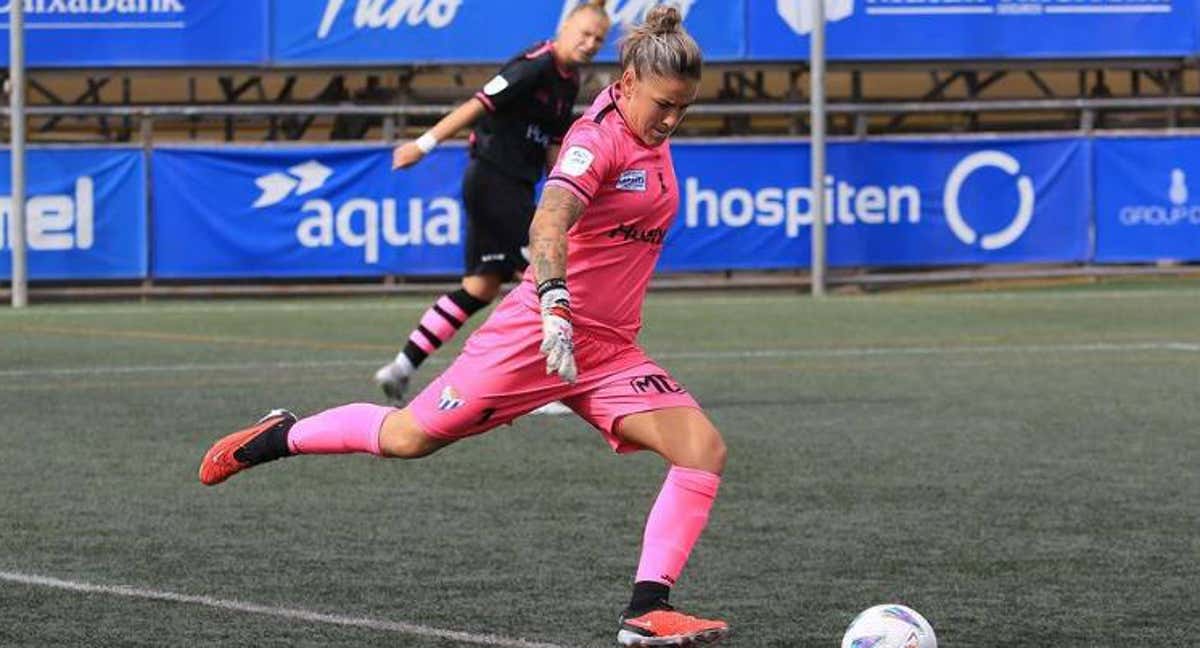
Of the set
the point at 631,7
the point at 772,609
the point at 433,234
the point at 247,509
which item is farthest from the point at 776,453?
the point at 631,7

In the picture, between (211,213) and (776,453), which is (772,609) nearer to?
(776,453)

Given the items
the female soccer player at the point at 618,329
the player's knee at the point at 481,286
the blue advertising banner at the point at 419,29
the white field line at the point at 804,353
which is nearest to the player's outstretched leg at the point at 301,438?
the female soccer player at the point at 618,329

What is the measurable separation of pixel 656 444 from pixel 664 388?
18cm

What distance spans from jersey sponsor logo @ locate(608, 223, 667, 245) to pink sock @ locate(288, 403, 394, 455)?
96 centimetres

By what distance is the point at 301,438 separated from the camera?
7234 millimetres

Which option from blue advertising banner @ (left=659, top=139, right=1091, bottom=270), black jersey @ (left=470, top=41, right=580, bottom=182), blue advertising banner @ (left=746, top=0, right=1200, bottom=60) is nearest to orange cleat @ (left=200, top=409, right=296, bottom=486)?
black jersey @ (left=470, top=41, right=580, bottom=182)

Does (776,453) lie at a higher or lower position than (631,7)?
lower

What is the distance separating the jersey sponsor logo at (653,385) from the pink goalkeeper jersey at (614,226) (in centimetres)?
13

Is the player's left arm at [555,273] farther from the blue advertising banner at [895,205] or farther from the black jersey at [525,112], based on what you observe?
the blue advertising banner at [895,205]

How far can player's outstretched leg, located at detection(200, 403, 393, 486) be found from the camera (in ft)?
23.1

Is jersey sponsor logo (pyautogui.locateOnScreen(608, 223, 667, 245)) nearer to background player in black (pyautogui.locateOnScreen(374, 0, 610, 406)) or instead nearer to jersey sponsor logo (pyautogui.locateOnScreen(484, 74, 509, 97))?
background player in black (pyautogui.locateOnScreen(374, 0, 610, 406))

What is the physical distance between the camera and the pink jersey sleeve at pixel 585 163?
6.32m

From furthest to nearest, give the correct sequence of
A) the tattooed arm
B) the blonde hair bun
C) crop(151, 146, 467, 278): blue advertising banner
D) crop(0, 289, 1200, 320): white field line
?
crop(151, 146, 467, 278): blue advertising banner, crop(0, 289, 1200, 320): white field line, the blonde hair bun, the tattooed arm

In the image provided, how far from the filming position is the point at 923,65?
24.2m
